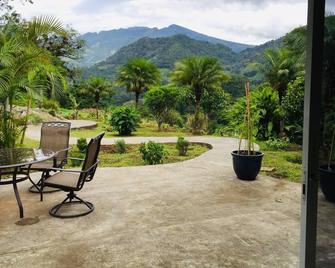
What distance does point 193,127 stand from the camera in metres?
16.6

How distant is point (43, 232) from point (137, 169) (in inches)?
125

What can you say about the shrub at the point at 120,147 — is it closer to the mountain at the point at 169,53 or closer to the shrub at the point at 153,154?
the shrub at the point at 153,154

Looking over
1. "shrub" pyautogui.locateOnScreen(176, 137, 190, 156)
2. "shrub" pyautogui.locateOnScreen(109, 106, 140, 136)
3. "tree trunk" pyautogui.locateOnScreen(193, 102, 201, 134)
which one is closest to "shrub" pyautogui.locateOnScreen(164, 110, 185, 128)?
"tree trunk" pyautogui.locateOnScreen(193, 102, 201, 134)

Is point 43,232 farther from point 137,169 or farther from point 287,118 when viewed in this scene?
point 287,118

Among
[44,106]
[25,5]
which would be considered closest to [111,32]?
[44,106]

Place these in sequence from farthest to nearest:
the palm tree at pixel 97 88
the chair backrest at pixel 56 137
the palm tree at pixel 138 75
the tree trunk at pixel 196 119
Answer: the palm tree at pixel 97 88 < the palm tree at pixel 138 75 < the tree trunk at pixel 196 119 < the chair backrest at pixel 56 137

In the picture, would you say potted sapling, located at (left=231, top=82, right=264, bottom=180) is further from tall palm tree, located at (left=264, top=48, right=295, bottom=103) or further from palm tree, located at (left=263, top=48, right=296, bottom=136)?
tall palm tree, located at (left=264, top=48, right=295, bottom=103)

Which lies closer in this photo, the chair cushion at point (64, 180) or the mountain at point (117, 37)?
the chair cushion at point (64, 180)

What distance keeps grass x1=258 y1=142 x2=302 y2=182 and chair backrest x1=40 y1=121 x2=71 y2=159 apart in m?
3.84

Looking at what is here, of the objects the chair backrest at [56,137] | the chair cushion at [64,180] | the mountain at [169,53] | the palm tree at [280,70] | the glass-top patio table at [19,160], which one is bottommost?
the chair cushion at [64,180]

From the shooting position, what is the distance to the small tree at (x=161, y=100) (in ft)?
52.5

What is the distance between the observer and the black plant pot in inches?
66.5

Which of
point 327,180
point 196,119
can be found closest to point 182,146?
point 196,119

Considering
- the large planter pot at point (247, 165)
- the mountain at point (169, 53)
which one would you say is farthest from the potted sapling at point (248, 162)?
the mountain at point (169, 53)
